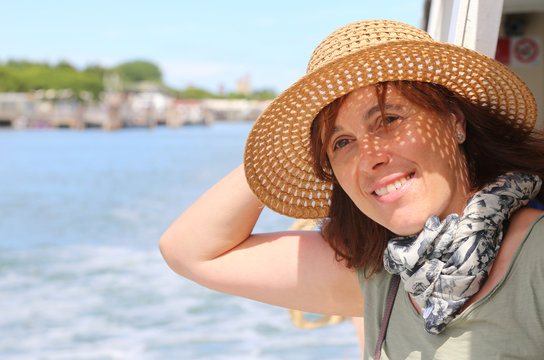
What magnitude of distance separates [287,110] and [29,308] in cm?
875

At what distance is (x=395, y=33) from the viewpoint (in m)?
1.40

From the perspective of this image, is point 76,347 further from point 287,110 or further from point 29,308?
point 287,110

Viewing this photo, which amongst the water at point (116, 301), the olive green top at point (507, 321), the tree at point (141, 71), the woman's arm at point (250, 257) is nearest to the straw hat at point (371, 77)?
the woman's arm at point (250, 257)

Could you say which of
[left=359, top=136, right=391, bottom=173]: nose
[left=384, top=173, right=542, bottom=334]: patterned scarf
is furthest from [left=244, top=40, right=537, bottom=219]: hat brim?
[left=384, top=173, right=542, bottom=334]: patterned scarf

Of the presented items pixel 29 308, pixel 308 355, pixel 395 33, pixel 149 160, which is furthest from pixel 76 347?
pixel 149 160

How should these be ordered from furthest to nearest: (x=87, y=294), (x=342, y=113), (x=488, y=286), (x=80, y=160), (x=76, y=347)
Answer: (x=80, y=160) → (x=87, y=294) → (x=76, y=347) → (x=342, y=113) → (x=488, y=286)

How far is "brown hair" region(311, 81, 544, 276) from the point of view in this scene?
56.8 inches

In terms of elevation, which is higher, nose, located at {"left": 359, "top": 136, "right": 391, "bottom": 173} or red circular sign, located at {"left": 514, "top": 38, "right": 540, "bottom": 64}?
red circular sign, located at {"left": 514, "top": 38, "right": 540, "bottom": 64}

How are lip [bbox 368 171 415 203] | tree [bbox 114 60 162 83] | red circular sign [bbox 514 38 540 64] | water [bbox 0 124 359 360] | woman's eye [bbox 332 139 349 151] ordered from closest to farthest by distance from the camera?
lip [bbox 368 171 415 203] < woman's eye [bbox 332 139 349 151] < red circular sign [bbox 514 38 540 64] < water [bbox 0 124 359 360] < tree [bbox 114 60 162 83]

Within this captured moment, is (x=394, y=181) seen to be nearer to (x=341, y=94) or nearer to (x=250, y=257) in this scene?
(x=341, y=94)

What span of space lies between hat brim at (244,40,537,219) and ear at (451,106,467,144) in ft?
0.14

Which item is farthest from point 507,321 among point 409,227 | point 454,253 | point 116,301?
point 116,301

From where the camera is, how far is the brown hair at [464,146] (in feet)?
4.74

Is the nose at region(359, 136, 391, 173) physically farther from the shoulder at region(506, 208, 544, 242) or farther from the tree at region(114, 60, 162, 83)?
the tree at region(114, 60, 162, 83)
